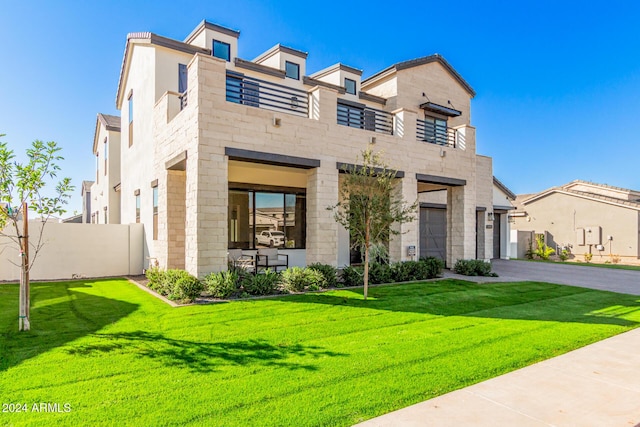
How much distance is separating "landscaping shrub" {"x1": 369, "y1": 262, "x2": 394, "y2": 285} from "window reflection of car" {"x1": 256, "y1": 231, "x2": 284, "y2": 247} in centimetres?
492

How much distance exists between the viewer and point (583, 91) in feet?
79.2

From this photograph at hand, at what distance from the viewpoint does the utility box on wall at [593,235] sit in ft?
88.1

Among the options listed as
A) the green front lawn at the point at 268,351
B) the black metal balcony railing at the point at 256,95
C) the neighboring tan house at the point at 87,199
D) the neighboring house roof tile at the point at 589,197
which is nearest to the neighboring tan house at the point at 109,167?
the neighboring tan house at the point at 87,199

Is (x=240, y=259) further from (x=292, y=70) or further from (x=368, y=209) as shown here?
(x=292, y=70)

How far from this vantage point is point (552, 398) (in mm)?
4086

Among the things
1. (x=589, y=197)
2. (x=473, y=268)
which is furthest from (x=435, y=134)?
(x=589, y=197)

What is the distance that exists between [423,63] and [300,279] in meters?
15.0

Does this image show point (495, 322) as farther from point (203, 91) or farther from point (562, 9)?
point (562, 9)

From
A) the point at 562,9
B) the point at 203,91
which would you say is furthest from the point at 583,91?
the point at 203,91

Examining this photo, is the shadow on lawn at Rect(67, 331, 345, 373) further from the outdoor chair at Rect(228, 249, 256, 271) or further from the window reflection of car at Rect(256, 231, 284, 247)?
the window reflection of car at Rect(256, 231, 284, 247)

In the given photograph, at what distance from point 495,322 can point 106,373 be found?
6.99 metres

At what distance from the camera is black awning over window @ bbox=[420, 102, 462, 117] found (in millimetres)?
18922

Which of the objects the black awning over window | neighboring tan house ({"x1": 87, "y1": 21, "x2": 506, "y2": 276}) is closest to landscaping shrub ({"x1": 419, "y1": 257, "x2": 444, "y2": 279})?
neighboring tan house ({"x1": 87, "y1": 21, "x2": 506, "y2": 276})

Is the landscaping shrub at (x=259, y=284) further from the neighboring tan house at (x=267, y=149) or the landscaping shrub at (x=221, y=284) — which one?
the neighboring tan house at (x=267, y=149)
